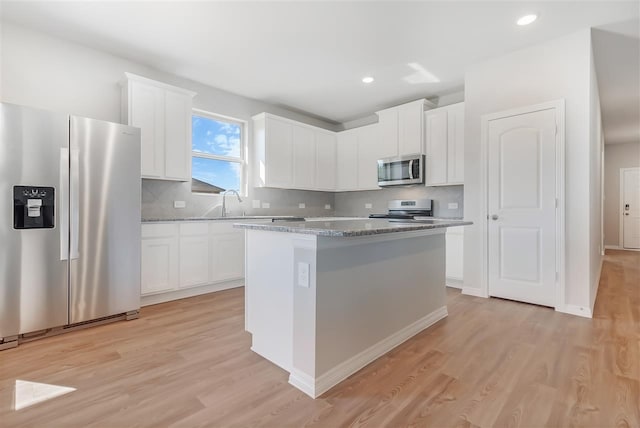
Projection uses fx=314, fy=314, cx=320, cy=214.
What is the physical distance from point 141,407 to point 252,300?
85cm

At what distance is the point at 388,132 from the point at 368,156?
54cm

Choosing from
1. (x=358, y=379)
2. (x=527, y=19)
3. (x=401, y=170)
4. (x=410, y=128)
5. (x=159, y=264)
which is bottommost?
(x=358, y=379)

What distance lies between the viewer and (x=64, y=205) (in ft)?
8.27

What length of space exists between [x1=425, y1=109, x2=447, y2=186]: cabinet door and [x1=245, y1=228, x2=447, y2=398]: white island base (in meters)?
2.17

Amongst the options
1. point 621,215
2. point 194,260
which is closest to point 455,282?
point 194,260

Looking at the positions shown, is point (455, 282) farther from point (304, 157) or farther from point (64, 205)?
point (64, 205)

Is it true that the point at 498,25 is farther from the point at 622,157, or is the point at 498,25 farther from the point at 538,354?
the point at 622,157

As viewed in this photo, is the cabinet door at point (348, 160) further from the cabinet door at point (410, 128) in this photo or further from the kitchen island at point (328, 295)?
the kitchen island at point (328, 295)

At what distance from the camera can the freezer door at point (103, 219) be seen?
2.60 meters

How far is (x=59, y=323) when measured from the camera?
2518 mm

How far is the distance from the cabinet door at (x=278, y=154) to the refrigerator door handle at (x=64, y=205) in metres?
2.50

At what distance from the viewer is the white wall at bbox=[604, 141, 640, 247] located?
7.51 meters

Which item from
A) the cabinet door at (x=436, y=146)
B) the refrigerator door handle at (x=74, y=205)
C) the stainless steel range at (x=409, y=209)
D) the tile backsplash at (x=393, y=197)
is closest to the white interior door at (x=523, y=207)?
the cabinet door at (x=436, y=146)

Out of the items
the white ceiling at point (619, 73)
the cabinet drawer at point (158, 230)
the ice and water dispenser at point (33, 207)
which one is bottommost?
the cabinet drawer at point (158, 230)
